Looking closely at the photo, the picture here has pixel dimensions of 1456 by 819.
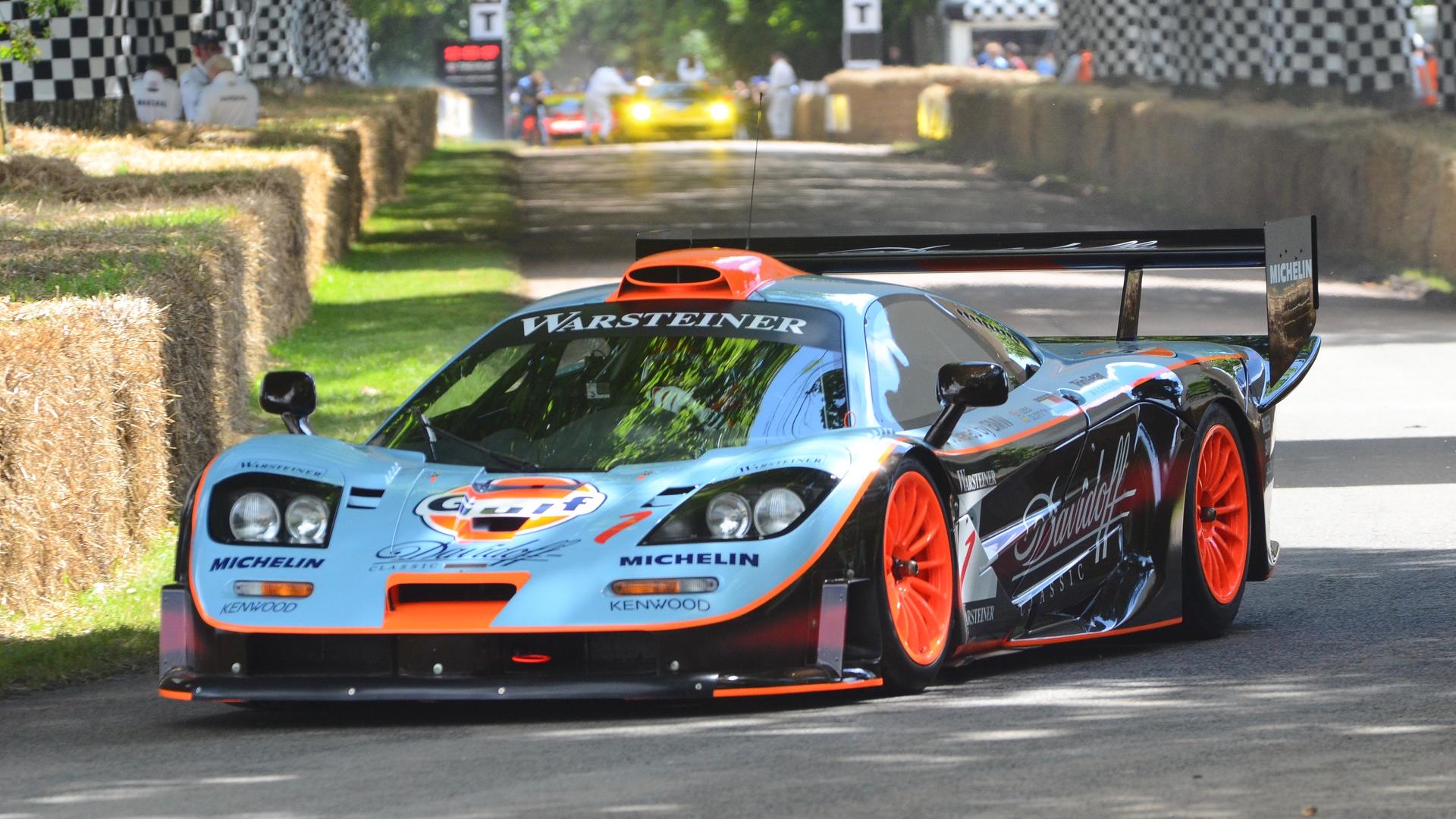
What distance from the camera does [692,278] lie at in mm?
7039

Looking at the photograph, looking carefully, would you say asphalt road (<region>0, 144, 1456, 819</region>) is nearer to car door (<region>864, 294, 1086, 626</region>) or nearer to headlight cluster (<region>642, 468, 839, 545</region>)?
car door (<region>864, 294, 1086, 626</region>)

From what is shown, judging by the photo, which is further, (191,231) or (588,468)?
(191,231)

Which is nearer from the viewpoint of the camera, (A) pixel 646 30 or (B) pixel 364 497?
(B) pixel 364 497

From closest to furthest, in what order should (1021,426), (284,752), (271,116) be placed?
1. (284,752)
2. (1021,426)
3. (271,116)

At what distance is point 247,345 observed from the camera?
12773 mm

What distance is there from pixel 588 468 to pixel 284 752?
1.20 meters

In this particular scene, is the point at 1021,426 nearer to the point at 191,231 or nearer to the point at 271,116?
the point at 191,231

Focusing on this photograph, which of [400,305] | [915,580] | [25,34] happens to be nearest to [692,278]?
[915,580]

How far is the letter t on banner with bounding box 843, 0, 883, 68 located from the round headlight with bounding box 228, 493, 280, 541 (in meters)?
49.5

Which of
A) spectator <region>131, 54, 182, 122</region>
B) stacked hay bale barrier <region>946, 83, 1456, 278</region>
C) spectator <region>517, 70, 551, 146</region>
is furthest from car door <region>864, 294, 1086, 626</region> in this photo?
spectator <region>517, 70, 551, 146</region>

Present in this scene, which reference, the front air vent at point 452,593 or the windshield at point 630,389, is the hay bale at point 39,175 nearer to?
the windshield at point 630,389

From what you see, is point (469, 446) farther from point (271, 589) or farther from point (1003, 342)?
point (1003, 342)

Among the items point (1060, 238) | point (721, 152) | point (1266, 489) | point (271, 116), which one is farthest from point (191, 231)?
point (721, 152)

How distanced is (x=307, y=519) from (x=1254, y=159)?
21332 millimetres
